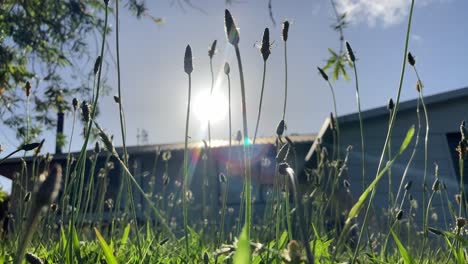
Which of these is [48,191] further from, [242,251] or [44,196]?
[242,251]

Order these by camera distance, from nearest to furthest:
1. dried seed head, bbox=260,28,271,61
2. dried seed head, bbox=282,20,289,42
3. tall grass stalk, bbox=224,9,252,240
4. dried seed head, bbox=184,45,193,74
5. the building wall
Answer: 1. tall grass stalk, bbox=224,9,252,240
2. dried seed head, bbox=260,28,271,61
3. dried seed head, bbox=184,45,193,74
4. dried seed head, bbox=282,20,289,42
5. the building wall

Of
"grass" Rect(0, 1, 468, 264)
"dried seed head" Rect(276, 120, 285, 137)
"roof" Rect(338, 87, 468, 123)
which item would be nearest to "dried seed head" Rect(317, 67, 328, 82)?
"grass" Rect(0, 1, 468, 264)

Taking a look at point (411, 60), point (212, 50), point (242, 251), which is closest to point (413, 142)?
point (411, 60)

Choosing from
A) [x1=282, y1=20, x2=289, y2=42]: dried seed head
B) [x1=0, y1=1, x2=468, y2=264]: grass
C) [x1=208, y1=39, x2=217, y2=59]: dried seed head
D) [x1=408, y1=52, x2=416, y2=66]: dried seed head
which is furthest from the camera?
[x1=408, y1=52, x2=416, y2=66]: dried seed head

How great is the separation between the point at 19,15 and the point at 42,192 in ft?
31.3

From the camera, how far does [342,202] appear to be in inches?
439

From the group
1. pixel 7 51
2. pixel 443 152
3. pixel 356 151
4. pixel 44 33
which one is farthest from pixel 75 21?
pixel 443 152

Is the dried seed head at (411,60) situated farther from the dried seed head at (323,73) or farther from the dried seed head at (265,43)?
the dried seed head at (265,43)

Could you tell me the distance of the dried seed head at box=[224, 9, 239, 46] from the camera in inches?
33.4

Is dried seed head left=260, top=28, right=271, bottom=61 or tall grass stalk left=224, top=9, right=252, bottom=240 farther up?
dried seed head left=260, top=28, right=271, bottom=61

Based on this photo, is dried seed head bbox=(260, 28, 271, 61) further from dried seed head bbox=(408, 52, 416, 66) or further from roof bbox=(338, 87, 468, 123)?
roof bbox=(338, 87, 468, 123)

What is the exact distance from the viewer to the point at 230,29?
88 centimetres

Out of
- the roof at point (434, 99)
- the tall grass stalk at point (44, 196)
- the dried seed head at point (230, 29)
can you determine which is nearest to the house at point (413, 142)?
the roof at point (434, 99)

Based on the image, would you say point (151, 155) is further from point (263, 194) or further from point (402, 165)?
point (402, 165)
